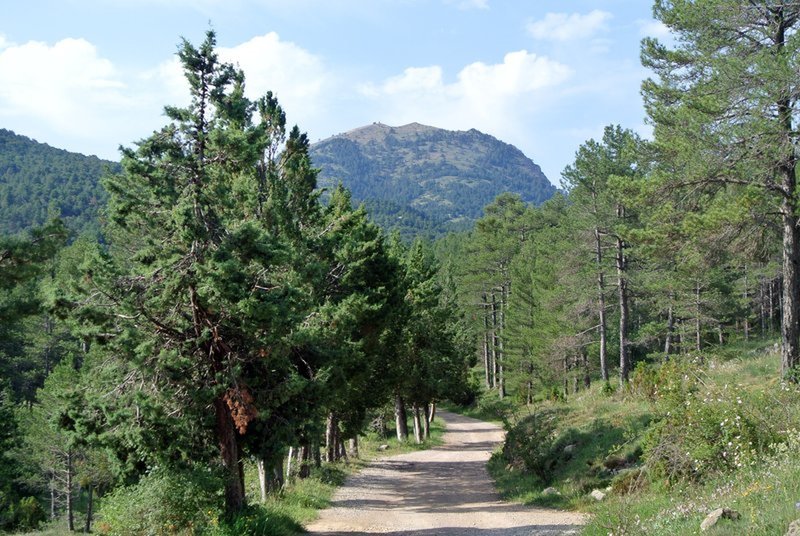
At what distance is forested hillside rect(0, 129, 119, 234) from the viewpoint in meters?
135

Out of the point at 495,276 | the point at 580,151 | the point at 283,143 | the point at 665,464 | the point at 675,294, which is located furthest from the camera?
the point at 495,276

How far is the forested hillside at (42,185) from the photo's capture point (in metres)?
135

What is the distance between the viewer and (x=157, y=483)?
34.8 feet

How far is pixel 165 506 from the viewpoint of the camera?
1048 centimetres

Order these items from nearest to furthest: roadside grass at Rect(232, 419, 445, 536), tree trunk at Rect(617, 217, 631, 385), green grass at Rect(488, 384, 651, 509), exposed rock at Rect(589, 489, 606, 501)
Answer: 1. roadside grass at Rect(232, 419, 445, 536)
2. exposed rock at Rect(589, 489, 606, 501)
3. green grass at Rect(488, 384, 651, 509)
4. tree trunk at Rect(617, 217, 631, 385)

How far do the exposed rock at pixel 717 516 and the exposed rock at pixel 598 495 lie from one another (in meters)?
6.80

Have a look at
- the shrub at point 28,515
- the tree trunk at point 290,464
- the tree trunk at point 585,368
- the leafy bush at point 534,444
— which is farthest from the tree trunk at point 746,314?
the shrub at point 28,515

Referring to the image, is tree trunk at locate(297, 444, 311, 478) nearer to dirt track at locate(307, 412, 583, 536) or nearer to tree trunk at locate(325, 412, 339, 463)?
tree trunk at locate(325, 412, 339, 463)

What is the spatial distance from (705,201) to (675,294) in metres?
18.1

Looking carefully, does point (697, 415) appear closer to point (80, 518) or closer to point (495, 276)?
point (495, 276)

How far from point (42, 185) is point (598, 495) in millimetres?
171486

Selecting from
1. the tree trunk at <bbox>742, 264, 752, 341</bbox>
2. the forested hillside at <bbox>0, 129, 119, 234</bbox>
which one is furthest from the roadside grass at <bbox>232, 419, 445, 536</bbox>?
the forested hillside at <bbox>0, 129, 119, 234</bbox>

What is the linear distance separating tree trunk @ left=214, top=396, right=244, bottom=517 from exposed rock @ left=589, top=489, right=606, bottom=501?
7504 millimetres

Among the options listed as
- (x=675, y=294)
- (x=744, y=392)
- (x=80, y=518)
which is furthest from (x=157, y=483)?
(x=80, y=518)
